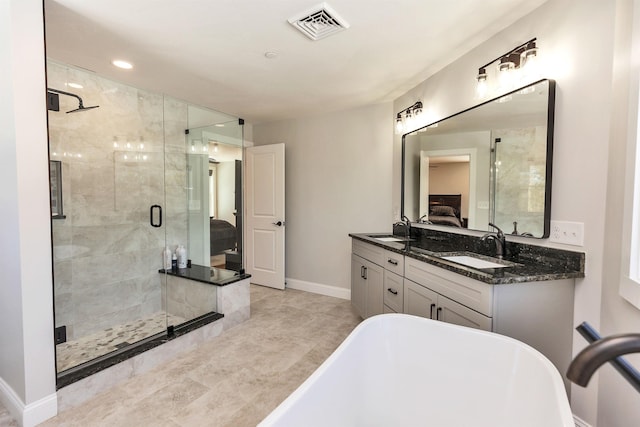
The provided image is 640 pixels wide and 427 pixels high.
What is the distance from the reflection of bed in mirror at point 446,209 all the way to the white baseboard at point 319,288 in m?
1.56

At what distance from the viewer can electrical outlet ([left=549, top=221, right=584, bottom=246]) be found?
156cm

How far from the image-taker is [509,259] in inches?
76.6

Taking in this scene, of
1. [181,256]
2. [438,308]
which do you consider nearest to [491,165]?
[438,308]

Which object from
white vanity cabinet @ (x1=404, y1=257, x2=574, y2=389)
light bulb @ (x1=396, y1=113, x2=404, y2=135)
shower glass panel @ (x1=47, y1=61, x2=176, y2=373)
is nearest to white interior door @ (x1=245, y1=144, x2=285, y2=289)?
shower glass panel @ (x1=47, y1=61, x2=176, y2=373)

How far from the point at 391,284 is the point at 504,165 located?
3.91 feet

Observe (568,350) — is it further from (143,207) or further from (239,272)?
(143,207)

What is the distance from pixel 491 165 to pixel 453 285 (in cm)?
96

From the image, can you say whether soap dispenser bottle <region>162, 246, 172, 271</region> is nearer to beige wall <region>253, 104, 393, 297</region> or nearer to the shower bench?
the shower bench

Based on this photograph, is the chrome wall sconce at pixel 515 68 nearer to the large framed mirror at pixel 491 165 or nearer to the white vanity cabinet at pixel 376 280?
the large framed mirror at pixel 491 165

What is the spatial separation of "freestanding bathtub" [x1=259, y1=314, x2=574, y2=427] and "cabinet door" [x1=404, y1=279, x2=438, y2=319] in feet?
1.35

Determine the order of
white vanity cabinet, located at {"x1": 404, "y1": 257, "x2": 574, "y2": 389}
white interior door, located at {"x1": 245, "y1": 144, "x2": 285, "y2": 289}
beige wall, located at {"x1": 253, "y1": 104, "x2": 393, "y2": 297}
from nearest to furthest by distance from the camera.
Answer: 1. white vanity cabinet, located at {"x1": 404, "y1": 257, "x2": 574, "y2": 389}
2. beige wall, located at {"x1": 253, "y1": 104, "x2": 393, "y2": 297}
3. white interior door, located at {"x1": 245, "y1": 144, "x2": 285, "y2": 289}

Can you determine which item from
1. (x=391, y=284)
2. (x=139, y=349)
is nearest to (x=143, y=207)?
(x=139, y=349)

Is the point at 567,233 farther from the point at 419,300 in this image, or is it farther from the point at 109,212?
the point at 109,212

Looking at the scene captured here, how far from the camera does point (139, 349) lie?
217 cm
